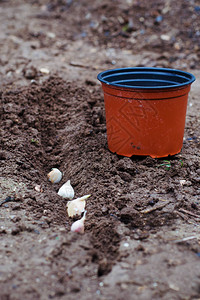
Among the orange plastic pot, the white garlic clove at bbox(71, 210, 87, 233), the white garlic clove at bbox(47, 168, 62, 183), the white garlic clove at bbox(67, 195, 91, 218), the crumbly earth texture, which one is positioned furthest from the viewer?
the white garlic clove at bbox(47, 168, 62, 183)

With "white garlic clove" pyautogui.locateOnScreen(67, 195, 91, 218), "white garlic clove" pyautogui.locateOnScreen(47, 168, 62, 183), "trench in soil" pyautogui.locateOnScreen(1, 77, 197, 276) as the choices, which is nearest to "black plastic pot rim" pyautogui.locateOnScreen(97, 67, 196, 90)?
"trench in soil" pyautogui.locateOnScreen(1, 77, 197, 276)

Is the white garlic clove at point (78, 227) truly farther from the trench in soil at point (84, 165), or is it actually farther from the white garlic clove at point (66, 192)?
the white garlic clove at point (66, 192)

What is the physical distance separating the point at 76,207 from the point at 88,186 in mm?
273

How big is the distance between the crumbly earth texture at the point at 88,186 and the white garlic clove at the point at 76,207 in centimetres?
4

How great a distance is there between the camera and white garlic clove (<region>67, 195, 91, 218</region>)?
218 centimetres

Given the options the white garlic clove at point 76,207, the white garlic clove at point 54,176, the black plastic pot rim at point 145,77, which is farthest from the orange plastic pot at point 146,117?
the white garlic clove at point 76,207

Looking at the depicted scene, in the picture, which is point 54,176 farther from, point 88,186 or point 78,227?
point 78,227

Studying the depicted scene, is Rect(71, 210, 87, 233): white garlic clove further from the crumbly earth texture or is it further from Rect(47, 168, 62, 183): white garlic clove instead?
Rect(47, 168, 62, 183): white garlic clove

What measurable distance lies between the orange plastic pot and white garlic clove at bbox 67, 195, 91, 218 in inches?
22.8

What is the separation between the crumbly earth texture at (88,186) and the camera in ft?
5.07

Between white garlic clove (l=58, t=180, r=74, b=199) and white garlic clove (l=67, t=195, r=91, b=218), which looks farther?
white garlic clove (l=58, t=180, r=74, b=199)

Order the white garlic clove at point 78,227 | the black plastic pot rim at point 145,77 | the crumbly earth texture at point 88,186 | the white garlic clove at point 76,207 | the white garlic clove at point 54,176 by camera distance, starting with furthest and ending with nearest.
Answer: the black plastic pot rim at point 145,77 < the white garlic clove at point 54,176 < the white garlic clove at point 76,207 < the white garlic clove at point 78,227 < the crumbly earth texture at point 88,186

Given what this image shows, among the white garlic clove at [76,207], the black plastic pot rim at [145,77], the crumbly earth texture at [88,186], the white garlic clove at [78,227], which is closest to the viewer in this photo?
the crumbly earth texture at [88,186]

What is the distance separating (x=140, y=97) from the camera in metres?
2.35
